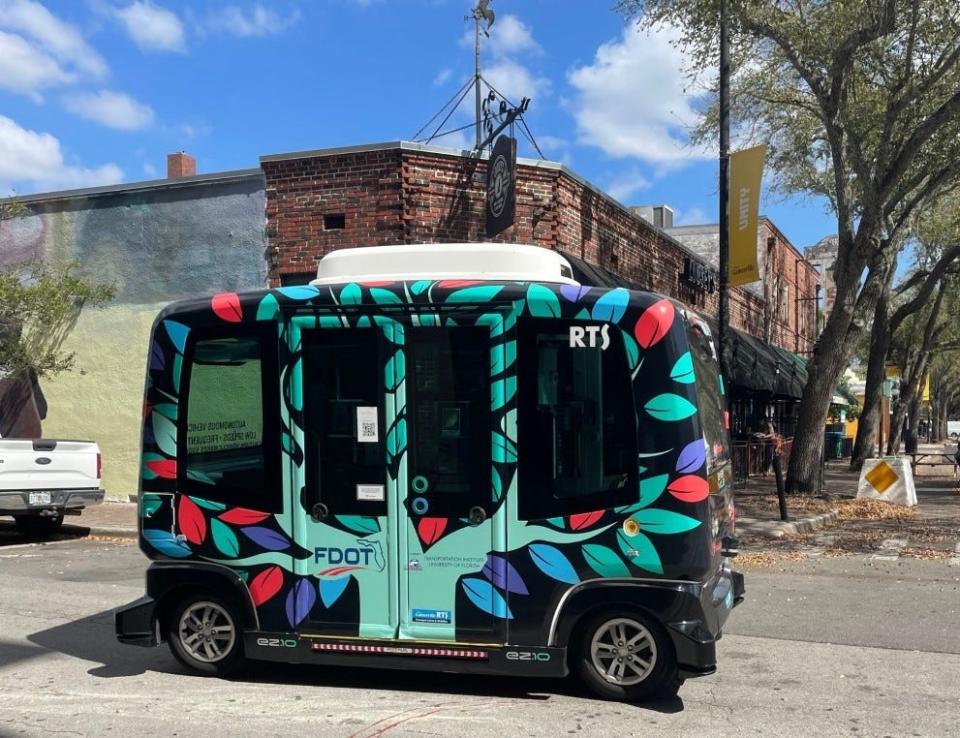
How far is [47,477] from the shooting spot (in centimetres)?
1176

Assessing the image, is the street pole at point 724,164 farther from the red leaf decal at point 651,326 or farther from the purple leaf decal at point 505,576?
the purple leaf decal at point 505,576

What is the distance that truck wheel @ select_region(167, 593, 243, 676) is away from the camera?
5.83 metres

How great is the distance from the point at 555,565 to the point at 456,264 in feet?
6.59

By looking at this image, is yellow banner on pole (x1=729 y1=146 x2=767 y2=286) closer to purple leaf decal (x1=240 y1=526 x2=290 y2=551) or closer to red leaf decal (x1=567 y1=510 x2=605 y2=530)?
red leaf decal (x1=567 y1=510 x2=605 y2=530)

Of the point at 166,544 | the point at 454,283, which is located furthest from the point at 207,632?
the point at 454,283

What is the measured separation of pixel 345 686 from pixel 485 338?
96.1 inches

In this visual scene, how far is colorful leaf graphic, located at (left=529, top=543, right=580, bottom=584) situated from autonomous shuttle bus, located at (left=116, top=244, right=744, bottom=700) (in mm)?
16

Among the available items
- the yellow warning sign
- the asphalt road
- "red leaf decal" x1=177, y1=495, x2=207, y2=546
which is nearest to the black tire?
the asphalt road

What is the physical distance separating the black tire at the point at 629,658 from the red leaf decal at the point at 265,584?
1.91 meters

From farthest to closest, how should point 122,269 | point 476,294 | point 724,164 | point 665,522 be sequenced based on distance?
point 122,269 → point 724,164 → point 476,294 → point 665,522

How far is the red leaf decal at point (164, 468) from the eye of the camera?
585 cm

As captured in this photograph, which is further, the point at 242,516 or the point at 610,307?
the point at 242,516

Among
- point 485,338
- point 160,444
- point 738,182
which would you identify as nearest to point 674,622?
point 485,338

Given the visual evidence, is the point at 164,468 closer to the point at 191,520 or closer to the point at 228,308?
the point at 191,520
